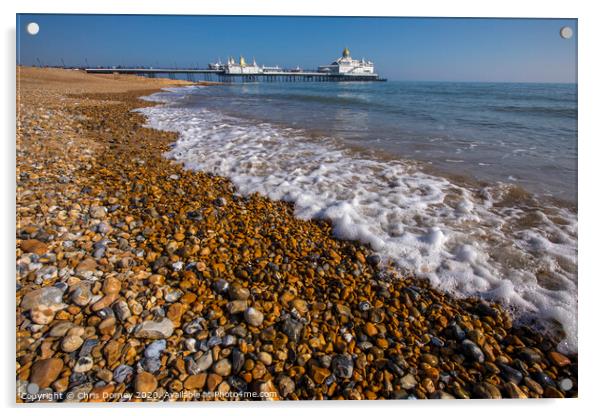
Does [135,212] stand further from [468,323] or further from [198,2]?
[468,323]

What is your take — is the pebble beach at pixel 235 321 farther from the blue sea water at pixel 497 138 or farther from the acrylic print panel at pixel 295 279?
the blue sea water at pixel 497 138

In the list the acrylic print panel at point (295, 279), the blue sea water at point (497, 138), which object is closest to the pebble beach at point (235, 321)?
the acrylic print panel at point (295, 279)

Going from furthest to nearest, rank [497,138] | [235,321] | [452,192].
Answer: [497,138], [452,192], [235,321]

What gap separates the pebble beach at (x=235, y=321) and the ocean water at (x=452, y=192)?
295mm

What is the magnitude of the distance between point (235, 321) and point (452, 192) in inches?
132

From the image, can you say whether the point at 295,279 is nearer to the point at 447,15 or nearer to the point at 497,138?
the point at 447,15

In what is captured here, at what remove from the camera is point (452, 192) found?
12.8 feet

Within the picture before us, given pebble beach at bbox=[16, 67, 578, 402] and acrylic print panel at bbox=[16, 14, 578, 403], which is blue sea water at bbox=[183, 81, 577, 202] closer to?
acrylic print panel at bbox=[16, 14, 578, 403]

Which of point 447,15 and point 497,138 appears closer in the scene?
point 447,15

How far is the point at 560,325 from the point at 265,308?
1.93m

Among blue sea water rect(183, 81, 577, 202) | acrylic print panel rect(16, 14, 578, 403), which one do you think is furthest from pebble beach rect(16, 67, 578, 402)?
blue sea water rect(183, 81, 577, 202)

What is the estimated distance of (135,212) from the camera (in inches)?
117

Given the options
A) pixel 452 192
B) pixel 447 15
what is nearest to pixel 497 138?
pixel 452 192

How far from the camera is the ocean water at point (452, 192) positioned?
7.43 feet
